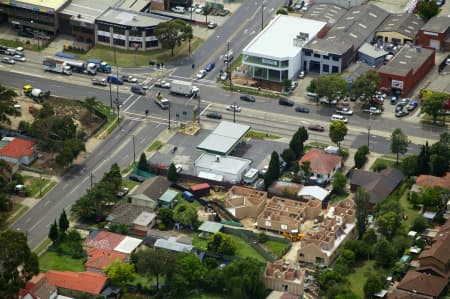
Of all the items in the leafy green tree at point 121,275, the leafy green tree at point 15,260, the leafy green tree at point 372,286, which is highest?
the leafy green tree at point 15,260

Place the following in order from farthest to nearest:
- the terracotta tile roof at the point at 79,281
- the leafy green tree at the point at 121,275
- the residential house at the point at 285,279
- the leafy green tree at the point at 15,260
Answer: the leafy green tree at the point at 121,275 → the residential house at the point at 285,279 → the terracotta tile roof at the point at 79,281 → the leafy green tree at the point at 15,260

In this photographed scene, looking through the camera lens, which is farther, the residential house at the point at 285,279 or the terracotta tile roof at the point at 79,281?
the residential house at the point at 285,279

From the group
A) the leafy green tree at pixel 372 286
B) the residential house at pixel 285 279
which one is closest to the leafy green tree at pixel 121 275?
the residential house at pixel 285 279

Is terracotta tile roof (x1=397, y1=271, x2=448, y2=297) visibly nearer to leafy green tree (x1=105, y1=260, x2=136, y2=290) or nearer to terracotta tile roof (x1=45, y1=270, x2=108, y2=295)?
leafy green tree (x1=105, y1=260, x2=136, y2=290)

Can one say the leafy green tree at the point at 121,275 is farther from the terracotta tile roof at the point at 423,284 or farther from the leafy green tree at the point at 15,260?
the terracotta tile roof at the point at 423,284

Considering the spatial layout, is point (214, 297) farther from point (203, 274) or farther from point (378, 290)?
point (378, 290)

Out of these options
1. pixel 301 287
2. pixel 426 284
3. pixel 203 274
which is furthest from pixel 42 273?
pixel 426 284

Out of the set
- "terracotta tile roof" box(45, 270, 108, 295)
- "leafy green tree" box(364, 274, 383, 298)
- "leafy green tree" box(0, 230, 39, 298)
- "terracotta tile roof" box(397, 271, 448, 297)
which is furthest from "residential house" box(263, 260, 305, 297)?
"leafy green tree" box(0, 230, 39, 298)
